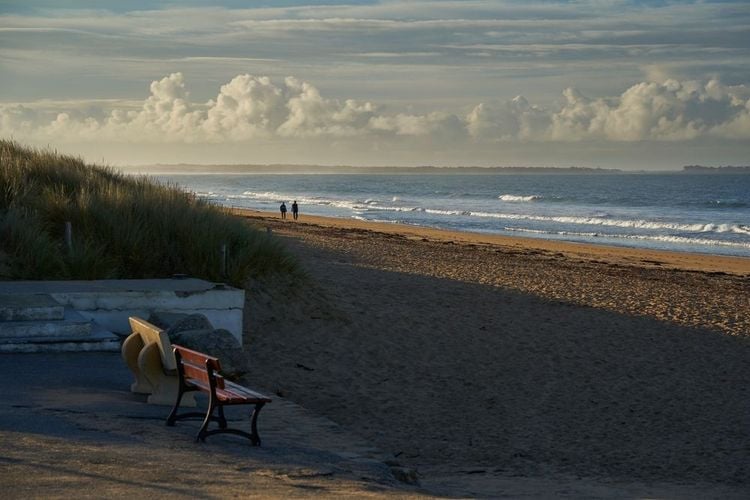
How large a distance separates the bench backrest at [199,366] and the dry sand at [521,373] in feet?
5.61

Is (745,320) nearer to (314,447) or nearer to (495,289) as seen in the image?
(495,289)

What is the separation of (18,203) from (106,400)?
7495 millimetres

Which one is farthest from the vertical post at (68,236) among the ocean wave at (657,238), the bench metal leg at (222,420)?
the ocean wave at (657,238)

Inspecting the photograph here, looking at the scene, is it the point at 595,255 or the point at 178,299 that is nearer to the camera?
the point at 178,299

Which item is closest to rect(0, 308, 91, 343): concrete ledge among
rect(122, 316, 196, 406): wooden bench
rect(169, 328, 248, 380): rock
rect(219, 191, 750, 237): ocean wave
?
rect(169, 328, 248, 380): rock

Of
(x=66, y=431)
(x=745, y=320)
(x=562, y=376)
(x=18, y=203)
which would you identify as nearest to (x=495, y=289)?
(x=745, y=320)

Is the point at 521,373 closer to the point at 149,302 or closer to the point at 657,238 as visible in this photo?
the point at 149,302

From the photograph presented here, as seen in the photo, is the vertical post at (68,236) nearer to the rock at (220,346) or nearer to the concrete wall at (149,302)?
the concrete wall at (149,302)

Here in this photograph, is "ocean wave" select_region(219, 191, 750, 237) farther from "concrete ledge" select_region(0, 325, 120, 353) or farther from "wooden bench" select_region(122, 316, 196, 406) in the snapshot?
"wooden bench" select_region(122, 316, 196, 406)

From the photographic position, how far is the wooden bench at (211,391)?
23.6 feet

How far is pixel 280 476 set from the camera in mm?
6703

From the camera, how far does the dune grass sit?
13906 millimetres

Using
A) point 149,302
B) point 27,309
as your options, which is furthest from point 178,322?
point 27,309

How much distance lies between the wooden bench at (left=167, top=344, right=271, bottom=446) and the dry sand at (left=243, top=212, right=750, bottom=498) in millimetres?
1361
